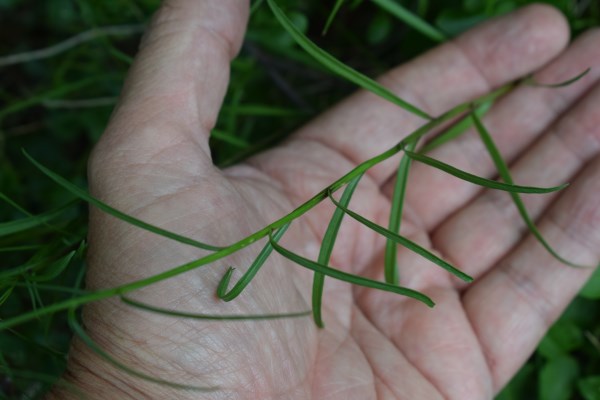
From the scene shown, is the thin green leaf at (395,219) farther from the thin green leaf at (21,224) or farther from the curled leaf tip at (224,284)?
the thin green leaf at (21,224)

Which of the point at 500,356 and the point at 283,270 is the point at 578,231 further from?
the point at 283,270

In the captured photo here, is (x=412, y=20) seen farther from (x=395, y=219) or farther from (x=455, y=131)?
(x=395, y=219)

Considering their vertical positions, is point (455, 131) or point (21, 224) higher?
point (455, 131)

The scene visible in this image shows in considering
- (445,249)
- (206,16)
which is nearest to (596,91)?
(445,249)

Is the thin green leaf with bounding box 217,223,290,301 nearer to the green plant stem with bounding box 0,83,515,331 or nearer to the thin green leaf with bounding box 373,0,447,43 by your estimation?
the green plant stem with bounding box 0,83,515,331

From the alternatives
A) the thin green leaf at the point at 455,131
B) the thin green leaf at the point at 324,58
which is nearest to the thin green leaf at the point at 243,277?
the thin green leaf at the point at 324,58

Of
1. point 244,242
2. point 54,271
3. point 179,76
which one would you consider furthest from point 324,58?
point 54,271
